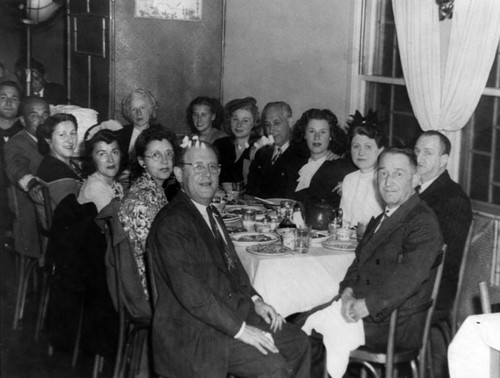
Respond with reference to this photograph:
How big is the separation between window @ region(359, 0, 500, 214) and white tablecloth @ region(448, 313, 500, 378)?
8.22 feet

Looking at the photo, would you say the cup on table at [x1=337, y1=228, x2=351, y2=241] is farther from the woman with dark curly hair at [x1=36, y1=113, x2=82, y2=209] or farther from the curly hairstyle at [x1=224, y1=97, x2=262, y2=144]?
the curly hairstyle at [x1=224, y1=97, x2=262, y2=144]

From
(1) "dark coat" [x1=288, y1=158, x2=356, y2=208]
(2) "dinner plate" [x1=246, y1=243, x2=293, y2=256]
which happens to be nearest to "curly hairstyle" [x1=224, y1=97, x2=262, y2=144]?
(1) "dark coat" [x1=288, y1=158, x2=356, y2=208]

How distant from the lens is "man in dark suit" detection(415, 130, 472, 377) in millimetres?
3545

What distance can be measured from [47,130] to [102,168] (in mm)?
696

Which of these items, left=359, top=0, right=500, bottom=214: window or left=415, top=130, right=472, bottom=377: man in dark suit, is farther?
left=359, top=0, right=500, bottom=214: window

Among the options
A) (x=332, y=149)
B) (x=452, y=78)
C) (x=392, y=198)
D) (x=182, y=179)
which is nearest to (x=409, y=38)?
(x=452, y=78)

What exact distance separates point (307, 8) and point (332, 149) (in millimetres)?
1828

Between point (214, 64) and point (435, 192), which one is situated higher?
point (214, 64)

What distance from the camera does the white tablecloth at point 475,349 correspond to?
2098 mm

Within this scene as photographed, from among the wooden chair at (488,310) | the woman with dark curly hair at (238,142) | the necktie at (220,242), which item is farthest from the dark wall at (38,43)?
the wooden chair at (488,310)

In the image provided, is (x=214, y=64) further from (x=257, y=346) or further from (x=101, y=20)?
(x=257, y=346)

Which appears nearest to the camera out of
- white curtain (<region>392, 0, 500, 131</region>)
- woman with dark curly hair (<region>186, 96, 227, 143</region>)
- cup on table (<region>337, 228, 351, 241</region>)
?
cup on table (<region>337, 228, 351, 241</region>)

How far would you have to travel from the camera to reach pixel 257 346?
2.70 metres

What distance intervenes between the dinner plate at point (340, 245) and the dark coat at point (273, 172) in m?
1.61
